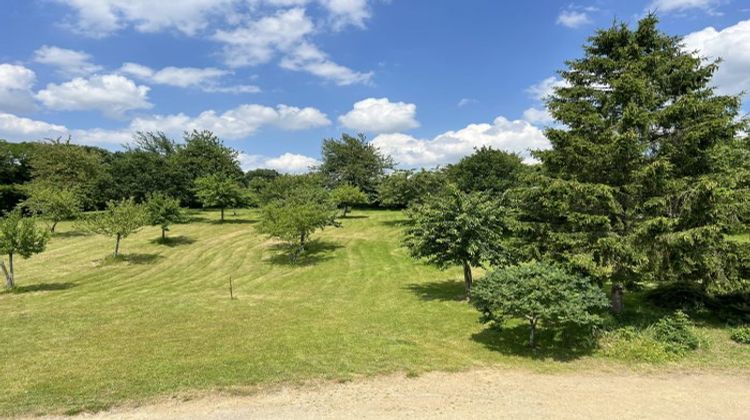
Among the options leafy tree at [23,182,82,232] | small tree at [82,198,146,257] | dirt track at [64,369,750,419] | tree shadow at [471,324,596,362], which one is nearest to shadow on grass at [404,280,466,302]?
tree shadow at [471,324,596,362]

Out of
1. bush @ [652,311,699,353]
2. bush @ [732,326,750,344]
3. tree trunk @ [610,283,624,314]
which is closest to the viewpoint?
bush @ [652,311,699,353]

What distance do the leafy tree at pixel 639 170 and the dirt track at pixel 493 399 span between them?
3791 mm

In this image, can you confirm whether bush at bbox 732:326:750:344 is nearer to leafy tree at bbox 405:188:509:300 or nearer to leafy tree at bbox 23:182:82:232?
leafy tree at bbox 405:188:509:300

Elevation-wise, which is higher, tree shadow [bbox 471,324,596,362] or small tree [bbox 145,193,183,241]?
small tree [bbox 145,193,183,241]

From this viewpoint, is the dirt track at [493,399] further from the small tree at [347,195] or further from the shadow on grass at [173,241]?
the small tree at [347,195]

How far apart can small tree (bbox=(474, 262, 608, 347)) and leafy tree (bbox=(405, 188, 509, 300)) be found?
188 inches

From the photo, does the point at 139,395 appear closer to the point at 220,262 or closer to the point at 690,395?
the point at 690,395

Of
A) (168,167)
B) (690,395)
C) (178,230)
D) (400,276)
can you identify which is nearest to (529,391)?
(690,395)

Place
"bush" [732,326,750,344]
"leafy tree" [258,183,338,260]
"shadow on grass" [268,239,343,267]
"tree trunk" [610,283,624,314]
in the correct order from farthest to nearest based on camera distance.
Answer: "leafy tree" [258,183,338,260] < "shadow on grass" [268,239,343,267] < "tree trunk" [610,283,624,314] < "bush" [732,326,750,344]

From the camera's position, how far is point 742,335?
39.9ft

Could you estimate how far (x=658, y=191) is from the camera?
1335 cm

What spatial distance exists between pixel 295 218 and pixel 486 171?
20.2m

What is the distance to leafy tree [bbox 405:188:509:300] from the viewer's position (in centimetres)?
1700

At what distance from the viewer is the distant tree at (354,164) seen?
5303 cm
